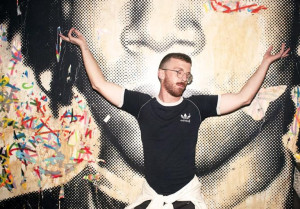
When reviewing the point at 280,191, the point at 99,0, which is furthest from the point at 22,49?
the point at 280,191

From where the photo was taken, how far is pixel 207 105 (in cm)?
206

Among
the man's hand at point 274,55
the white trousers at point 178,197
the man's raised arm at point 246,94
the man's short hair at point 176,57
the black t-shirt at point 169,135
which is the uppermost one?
the man's hand at point 274,55

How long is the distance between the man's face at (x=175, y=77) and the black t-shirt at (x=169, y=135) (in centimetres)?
12

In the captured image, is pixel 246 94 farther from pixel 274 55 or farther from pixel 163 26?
pixel 163 26

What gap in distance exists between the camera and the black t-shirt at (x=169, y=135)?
1.98m

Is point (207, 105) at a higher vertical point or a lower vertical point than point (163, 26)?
lower

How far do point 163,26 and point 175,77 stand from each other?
57cm

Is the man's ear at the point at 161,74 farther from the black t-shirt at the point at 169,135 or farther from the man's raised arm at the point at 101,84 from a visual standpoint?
the man's raised arm at the point at 101,84

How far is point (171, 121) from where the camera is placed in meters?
1.99

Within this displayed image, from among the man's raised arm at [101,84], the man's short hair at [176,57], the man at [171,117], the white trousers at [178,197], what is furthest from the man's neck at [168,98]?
the white trousers at [178,197]

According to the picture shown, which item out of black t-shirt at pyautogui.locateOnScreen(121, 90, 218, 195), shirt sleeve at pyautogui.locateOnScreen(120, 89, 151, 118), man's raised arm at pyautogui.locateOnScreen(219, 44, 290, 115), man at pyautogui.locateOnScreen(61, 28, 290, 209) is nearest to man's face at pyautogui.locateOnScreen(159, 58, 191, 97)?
man at pyautogui.locateOnScreen(61, 28, 290, 209)

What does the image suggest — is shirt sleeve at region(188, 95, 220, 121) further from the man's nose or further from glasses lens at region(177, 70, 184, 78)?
the man's nose

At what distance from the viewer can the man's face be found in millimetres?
2018

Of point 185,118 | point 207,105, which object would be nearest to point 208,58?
point 207,105
